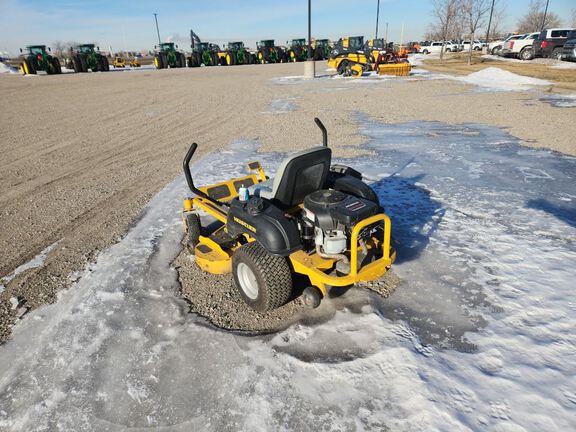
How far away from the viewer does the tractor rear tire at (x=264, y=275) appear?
8.75 ft

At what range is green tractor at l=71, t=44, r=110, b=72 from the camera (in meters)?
29.2

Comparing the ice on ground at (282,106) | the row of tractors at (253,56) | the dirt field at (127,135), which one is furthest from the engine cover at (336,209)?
the row of tractors at (253,56)

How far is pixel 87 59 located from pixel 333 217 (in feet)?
111

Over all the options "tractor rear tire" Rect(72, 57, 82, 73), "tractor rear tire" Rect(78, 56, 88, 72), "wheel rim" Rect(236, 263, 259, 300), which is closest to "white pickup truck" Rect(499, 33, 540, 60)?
"wheel rim" Rect(236, 263, 259, 300)

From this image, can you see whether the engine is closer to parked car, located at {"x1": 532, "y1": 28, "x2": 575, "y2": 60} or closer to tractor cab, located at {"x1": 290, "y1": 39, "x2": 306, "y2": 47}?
parked car, located at {"x1": 532, "y1": 28, "x2": 575, "y2": 60}

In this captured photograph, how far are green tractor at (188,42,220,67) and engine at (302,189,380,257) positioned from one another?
3419cm

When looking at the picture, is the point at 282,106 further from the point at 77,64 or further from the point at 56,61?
the point at 77,64

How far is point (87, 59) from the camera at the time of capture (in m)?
29.6

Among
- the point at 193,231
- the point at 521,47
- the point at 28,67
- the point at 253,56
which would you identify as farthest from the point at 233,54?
the point at 193,231

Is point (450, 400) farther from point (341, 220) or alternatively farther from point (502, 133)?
point (502, 133)

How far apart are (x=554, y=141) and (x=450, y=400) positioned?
264 inches

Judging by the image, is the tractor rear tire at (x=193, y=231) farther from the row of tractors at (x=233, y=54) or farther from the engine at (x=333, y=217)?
the row of tractors at (x=233, y=54)

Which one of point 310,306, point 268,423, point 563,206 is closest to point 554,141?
point 563,206

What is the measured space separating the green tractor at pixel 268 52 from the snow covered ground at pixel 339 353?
3459 cm
